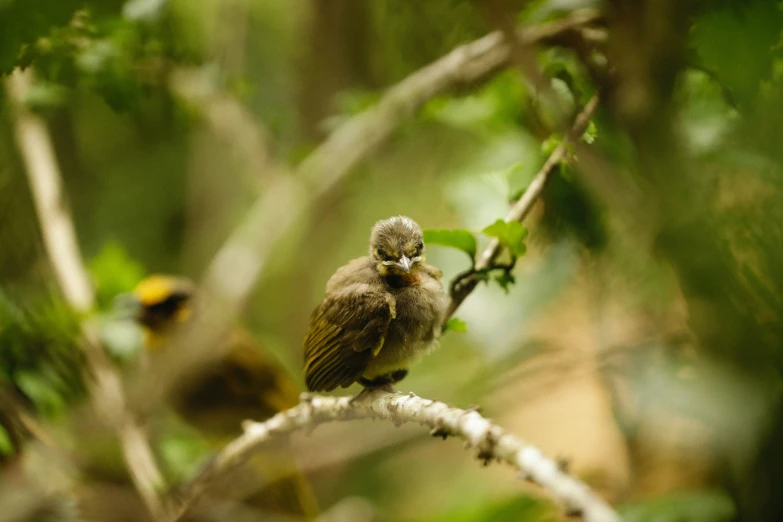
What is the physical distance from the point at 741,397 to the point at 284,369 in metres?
2.15

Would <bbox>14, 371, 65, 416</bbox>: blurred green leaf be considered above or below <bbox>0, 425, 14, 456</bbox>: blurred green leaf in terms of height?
above

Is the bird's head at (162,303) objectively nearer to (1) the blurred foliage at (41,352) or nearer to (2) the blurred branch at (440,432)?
(1) the blurred foliage at (41,352)

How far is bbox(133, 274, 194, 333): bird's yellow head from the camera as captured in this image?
3.05 metres

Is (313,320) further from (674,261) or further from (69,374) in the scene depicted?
(69,374)

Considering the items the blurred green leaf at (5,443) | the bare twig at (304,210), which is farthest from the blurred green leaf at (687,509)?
the blurred green leaf at (5,443)

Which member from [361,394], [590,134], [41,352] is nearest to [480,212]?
[590,134]

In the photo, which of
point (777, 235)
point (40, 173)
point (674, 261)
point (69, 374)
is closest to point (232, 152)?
point (40, 173)

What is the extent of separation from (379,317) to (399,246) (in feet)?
0.51

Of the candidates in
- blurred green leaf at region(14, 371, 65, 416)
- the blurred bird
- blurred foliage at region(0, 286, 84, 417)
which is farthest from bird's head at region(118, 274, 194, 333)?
blurred green leaf at region(14, 371, 65, 416)

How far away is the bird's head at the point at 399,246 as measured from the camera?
4.51ft

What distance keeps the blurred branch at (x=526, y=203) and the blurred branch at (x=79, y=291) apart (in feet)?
3.99

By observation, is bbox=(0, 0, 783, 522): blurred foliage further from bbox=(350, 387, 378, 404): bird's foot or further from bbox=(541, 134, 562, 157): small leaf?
bbox=(350, 387, 378, 404): bird's foot

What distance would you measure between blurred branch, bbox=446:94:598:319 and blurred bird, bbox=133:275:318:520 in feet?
5.08

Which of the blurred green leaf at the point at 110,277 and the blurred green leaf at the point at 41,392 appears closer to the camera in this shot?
the blurred green leaf at the point at 41,392
